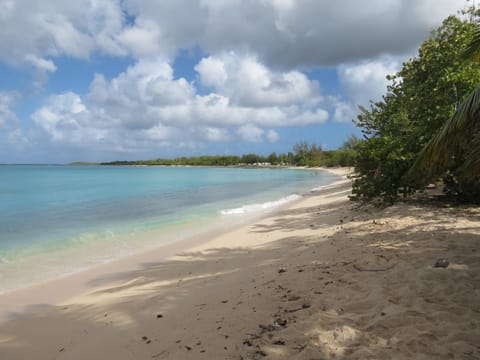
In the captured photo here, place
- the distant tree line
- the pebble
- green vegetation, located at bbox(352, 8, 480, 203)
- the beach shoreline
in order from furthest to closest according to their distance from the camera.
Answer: the distant tree line, green vegetation, located at bbox(352, 8, 480, 203), the beach shoreline, the pebble

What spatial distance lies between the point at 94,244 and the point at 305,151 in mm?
101661

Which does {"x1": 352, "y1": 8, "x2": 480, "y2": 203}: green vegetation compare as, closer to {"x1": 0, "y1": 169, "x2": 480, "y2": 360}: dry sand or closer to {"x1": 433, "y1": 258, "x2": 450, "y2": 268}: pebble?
{"x1": 0, "y1": 169, "x2": 480, "y2": 360}: dry sand

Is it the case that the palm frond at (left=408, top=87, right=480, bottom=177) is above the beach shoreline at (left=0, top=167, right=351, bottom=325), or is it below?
above

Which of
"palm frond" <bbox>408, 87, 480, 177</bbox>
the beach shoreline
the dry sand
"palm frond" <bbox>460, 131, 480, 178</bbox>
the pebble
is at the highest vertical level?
"palm frond" <bbox>408, 87, 480, 177</bbox>

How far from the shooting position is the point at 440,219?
6570 mm

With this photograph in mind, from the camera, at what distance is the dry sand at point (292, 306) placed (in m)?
2.62

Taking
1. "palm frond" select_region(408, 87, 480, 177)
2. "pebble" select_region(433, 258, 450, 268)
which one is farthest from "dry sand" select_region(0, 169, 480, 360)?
"palm frond" select_region(408, 87, 480, 177)

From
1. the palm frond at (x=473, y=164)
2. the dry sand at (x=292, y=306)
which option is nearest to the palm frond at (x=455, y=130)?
the palm frond at (x=473, y=164)

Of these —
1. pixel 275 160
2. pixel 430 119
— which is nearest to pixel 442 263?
pixel 430 119

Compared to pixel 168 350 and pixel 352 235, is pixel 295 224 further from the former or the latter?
pixel 168 350

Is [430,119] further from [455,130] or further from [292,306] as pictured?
[292,306]

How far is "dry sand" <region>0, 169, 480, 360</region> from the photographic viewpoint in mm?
2617

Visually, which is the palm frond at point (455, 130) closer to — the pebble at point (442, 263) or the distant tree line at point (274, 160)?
the pebble at point (442, 263)

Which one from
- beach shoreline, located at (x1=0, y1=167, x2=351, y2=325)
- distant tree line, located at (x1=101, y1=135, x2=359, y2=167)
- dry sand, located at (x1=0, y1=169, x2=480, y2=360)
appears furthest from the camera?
distant tree line, located at (x1=101, y1=135, x2=359, y2=167)
